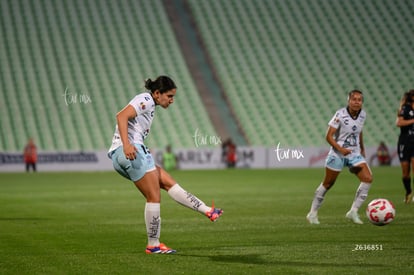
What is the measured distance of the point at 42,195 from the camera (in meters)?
20.6

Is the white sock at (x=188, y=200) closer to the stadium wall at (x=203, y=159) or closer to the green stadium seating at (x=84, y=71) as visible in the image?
the stadium wall at (x=203, y=159)

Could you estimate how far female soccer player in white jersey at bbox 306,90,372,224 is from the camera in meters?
12.9

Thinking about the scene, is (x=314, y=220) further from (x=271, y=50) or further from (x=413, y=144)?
(x=271, y=50)

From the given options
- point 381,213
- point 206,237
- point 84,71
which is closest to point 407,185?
point 381,213

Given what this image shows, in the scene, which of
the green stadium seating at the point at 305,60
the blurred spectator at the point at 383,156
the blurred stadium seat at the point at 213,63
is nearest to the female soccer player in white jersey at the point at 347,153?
the blurred stadium seat at the point at 213,63

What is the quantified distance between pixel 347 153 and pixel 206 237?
311 cm

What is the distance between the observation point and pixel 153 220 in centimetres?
917

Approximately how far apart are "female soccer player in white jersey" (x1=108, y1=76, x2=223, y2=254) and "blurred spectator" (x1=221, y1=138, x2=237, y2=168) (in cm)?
2738

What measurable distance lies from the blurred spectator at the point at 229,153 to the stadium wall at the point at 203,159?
0.24m

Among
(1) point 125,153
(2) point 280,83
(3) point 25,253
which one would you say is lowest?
(3) point 25,253

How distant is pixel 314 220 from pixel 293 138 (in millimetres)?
27227

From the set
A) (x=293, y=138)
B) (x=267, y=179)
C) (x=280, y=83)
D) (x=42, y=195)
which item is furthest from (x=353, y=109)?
(x=280, y=83)

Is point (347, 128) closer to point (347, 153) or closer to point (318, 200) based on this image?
point (347, 153)

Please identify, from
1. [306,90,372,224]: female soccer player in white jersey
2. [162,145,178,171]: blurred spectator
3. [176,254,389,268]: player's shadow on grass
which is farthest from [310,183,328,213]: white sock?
[162,145,178,171]: blurred spectator
